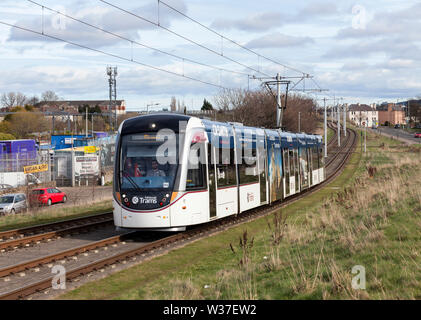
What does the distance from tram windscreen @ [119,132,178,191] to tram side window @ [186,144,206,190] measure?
514 millimetres

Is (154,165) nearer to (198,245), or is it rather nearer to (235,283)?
(198,245)

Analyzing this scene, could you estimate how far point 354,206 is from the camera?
1862cm

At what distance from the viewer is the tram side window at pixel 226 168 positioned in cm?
1717

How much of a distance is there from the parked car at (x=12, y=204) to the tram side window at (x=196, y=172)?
54.3 ft

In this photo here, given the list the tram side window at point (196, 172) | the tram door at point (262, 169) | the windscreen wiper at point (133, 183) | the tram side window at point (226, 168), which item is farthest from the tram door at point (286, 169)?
the windscreen wiper at point (133, 183)

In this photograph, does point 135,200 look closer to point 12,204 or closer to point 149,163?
point 149,163

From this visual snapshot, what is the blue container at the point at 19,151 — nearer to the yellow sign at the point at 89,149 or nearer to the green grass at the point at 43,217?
the yellow sign at the point at 89,149

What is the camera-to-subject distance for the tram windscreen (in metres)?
15.0

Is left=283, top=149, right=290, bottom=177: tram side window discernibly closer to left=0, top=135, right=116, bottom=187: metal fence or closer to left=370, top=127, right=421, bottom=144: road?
left=0, top=135, right=116, bottom=187: metal fence

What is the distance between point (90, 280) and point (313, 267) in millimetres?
4453

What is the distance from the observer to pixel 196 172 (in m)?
15.6

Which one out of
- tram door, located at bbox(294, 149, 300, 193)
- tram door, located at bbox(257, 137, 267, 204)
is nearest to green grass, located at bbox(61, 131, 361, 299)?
tram door, located at bbox(257, 137, 267, 204)
